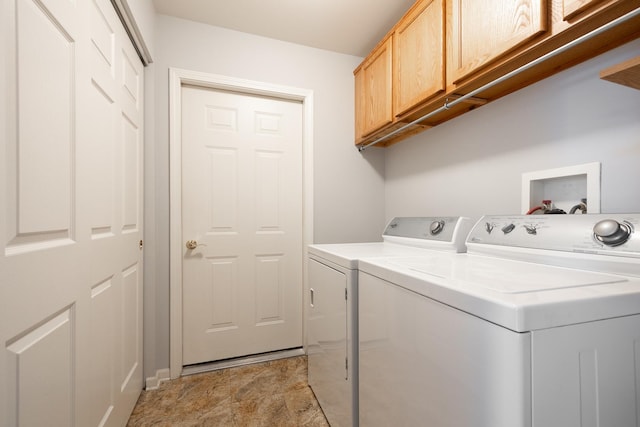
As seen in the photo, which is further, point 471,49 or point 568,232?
point 471,49

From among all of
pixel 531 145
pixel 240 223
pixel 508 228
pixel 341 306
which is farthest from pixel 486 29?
pixel 240 223

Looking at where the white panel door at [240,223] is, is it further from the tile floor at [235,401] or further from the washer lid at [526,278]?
the washer lid at [526,278]

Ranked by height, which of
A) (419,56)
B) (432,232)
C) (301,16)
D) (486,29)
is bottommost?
(432,232)

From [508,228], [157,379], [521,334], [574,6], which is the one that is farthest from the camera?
[157,379]

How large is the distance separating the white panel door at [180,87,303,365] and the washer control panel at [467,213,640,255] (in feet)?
4.80

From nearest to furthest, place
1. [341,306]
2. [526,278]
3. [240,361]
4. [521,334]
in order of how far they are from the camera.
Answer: [521,334] → [526,278] → [341,306] → [240,361]

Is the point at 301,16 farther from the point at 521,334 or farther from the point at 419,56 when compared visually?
the point at 521,334

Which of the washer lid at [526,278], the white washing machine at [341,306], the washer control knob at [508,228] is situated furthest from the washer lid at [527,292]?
the white washing machine at [341,306]

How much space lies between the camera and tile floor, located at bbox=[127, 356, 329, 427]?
1.47 metres

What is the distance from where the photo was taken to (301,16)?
186cm

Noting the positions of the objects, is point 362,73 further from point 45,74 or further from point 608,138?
point 45,74

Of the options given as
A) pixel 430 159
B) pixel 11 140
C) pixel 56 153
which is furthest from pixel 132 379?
pixel 430 159

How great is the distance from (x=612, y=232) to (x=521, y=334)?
576 millimetres

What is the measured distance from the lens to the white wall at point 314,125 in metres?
1.84
